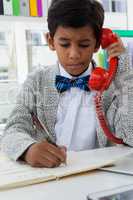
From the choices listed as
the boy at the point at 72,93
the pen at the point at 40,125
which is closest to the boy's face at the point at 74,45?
the boy at the point at 72,93

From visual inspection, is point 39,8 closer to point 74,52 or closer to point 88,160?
point 74,52

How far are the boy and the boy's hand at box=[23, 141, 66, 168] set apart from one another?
0.50ft

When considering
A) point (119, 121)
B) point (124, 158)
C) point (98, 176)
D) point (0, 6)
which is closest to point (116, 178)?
point (98, 176)

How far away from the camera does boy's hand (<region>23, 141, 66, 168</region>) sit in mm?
628

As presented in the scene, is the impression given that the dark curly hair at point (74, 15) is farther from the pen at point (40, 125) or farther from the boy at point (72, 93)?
the pen at point (40, 125)

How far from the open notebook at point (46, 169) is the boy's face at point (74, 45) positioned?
238mm

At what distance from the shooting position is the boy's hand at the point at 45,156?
628 mm

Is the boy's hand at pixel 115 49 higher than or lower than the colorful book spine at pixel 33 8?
lower

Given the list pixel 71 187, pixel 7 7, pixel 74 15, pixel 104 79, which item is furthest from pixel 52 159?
Result: pixel 7 7

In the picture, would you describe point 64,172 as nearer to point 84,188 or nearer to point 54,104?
point 84,188

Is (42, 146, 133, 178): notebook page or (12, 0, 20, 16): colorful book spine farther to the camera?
(12, 0, 20, 16): colorful book spine

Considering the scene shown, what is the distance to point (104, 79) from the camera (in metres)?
0.83

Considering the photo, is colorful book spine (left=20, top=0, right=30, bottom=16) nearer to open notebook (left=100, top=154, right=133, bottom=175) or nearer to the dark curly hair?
the dark curly hair

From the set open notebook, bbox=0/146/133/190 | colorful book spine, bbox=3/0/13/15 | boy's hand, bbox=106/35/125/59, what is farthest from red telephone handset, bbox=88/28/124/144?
colorful book spine, bbox=3/0/13/15
